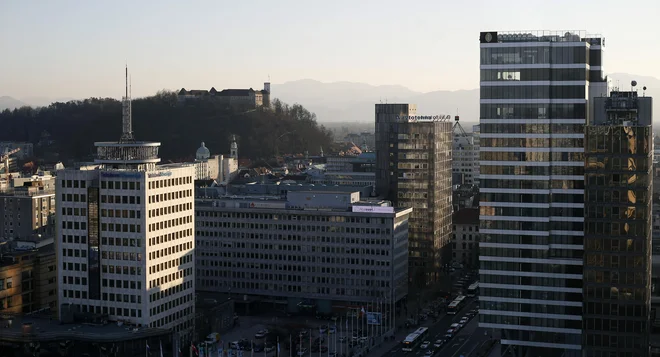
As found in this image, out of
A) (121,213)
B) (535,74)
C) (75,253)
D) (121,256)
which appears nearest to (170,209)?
(121,213)

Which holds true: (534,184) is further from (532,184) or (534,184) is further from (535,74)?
(535,74)

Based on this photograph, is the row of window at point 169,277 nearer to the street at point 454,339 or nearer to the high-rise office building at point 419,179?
the street at point 454,339

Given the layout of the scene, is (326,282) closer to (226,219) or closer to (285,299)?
(285,299)

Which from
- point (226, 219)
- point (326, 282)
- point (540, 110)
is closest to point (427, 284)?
point (326, 282)

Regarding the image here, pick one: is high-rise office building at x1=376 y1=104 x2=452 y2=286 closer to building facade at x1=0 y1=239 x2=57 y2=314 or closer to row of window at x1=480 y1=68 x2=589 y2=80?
building facade at x1=0 y1=239 x2=57 y2=314

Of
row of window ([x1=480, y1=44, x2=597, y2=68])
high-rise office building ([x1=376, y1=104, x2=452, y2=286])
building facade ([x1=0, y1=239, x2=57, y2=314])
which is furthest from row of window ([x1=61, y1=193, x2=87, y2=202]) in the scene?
high-rise office building ([x1=376, y1=104, x2=452, y2=286])

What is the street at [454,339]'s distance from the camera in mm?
105262

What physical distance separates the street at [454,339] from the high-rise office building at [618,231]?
2017 centimetres

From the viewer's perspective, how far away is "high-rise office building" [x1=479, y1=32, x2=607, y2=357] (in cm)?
8912

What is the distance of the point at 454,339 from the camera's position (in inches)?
4422

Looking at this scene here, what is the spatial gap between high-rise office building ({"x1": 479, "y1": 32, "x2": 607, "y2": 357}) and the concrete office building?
116ft

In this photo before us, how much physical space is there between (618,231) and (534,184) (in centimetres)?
868

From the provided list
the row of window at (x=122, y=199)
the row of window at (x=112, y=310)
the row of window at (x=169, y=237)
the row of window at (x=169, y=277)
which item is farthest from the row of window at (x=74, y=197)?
the row of window at (x=169, y=277)

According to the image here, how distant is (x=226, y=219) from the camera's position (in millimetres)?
132125
